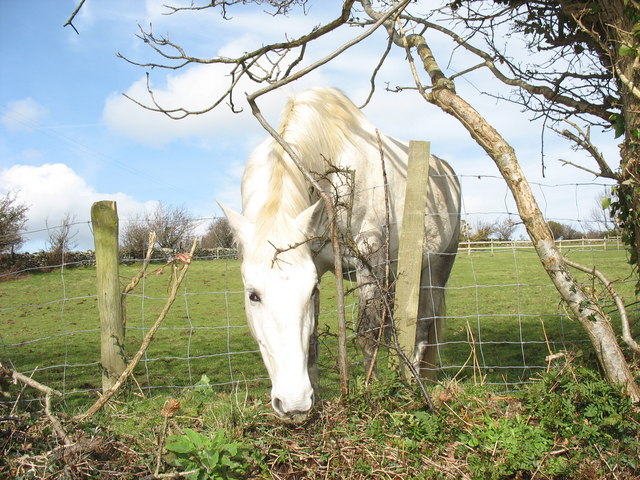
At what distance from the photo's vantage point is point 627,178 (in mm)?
3600

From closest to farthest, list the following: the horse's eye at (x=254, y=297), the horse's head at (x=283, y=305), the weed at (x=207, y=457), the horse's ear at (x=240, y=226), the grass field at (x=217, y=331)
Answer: the weed at (x=207, y=457)
the horse's head at (x=283, y=305)
the horse's eye at (x=254, y=297)
the horse's ear at (x=240, y=226)
the grass field at (x=217, y=331)

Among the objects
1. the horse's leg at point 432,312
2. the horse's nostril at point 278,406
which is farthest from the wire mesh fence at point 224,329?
the horse's nostril at point 278,406

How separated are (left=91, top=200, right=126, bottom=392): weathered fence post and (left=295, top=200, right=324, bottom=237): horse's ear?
2.36 m

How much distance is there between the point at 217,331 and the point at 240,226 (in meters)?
7.38

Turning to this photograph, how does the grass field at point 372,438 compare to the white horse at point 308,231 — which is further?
the white horse at point 308,231

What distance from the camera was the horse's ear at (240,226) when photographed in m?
3.14

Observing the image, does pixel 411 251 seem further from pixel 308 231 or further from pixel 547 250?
pixel 308 231

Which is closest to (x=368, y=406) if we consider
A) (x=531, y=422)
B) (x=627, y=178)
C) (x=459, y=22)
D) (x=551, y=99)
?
(x=531, y=422)

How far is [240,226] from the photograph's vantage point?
3.18 meters

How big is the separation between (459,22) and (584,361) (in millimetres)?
3601

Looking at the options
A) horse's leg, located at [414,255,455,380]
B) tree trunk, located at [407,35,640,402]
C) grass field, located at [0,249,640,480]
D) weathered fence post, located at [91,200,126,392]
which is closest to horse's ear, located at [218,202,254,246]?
grass field, located at [0,249,640,480]

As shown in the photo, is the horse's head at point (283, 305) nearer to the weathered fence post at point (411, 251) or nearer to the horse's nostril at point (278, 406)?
the horse's nostril at point (278, 406)

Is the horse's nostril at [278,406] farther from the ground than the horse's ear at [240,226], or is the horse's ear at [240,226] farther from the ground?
the horse's ear at [240,226]

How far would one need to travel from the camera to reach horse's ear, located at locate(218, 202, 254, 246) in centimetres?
314
